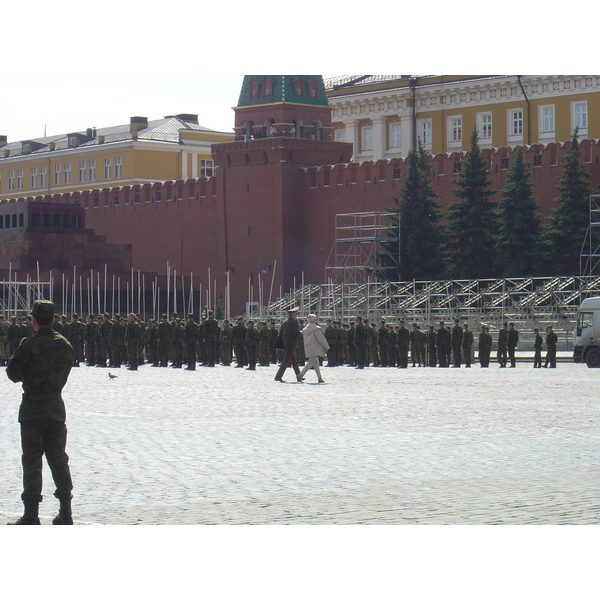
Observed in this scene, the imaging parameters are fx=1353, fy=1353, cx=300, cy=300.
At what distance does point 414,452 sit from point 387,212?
34.7 meters

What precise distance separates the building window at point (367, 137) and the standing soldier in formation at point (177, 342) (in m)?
34.6

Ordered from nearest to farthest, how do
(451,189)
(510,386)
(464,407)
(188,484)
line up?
(188,484) → (464,407) → (510,386) → (451,189)

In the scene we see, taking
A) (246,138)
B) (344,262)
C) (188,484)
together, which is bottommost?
(188,484)

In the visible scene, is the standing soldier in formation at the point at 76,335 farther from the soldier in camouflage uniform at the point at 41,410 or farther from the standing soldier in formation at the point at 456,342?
the soldier in camouflage uniform at the point at 41,410

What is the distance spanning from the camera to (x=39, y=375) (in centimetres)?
628

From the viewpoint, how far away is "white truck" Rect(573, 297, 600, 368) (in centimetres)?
2553

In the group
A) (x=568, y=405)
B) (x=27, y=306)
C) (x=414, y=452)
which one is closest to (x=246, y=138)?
(x=27, y=306)

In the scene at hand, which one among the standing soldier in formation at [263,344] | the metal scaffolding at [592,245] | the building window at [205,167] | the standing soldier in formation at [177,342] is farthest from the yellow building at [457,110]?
the standing soldier in formation at [177,342]

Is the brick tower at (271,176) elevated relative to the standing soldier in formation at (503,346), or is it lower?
elevated

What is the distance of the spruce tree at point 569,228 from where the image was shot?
120 ft

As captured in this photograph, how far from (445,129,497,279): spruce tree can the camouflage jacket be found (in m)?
33.3

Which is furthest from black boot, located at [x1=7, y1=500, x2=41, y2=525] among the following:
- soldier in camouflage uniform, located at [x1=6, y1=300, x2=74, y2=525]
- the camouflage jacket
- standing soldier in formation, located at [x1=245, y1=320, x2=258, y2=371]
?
standing soldier in formation, located at [x1=245, y1=320, x2=258, y2=371]

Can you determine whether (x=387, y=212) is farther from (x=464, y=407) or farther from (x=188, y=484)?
(x=188, y=484)

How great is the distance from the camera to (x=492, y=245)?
39.6 metres
